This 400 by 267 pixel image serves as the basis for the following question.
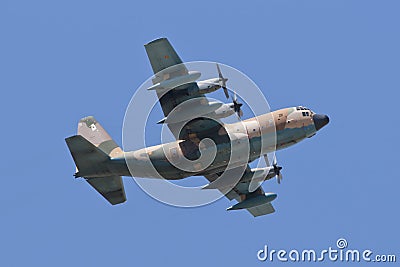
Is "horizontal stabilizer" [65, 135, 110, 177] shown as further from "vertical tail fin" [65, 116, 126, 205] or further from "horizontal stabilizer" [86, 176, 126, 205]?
"horizontal stabilizer" [86, 176, 126, 205]

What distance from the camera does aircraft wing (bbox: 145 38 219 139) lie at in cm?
3394

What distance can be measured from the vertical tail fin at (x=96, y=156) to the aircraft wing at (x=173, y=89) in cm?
304

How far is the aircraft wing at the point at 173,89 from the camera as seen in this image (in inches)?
1336

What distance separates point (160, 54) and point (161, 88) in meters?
1.39

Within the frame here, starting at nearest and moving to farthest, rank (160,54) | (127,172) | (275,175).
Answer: (160,54)
(127,172)
(275,175)

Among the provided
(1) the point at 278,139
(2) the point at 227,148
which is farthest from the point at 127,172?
(1) the point at 278,139

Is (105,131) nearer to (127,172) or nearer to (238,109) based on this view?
(127,172)

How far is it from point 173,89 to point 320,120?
6.61 meters

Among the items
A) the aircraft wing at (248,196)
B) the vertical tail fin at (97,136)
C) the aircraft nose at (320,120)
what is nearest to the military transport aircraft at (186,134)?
the aircraft nose at (320,120)

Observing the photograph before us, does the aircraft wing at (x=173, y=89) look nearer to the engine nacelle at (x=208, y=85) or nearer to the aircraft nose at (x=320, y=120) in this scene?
the engine nacelle at (x=208, y=85)

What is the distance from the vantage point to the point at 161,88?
3403 cm

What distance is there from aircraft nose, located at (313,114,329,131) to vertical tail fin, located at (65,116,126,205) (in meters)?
8.69

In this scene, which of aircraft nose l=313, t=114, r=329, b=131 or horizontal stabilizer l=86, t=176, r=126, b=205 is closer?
aircraft nose l=313, t=114, r=329, b=131

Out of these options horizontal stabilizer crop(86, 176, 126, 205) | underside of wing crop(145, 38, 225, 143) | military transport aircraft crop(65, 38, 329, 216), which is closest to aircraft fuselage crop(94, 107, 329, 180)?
military transport aircraft crop(65, 38, 329, 216)
